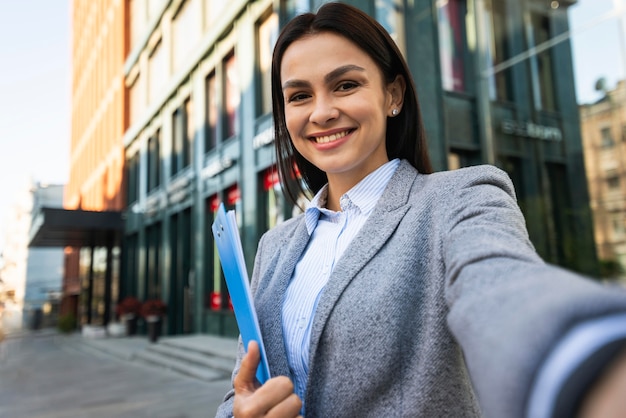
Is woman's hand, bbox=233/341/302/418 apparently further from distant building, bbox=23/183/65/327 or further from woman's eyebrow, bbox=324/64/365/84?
distant building, bbox=23/183/65/327

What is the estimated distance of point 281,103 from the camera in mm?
1590

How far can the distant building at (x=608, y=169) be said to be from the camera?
22.3 ft

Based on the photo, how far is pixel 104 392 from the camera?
8.16m

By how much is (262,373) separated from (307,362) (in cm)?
16

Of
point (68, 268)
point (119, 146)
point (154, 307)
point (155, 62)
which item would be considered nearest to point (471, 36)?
point (154, 307)

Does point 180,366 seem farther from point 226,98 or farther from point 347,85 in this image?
point 347,85

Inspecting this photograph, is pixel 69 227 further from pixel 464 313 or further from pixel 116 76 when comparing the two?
pixel 464 313

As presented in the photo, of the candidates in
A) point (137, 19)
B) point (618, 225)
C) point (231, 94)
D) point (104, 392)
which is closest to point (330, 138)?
point (618, 225)

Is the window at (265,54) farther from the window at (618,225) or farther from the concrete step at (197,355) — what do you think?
the window at (618,225)

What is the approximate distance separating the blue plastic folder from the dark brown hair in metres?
0.56

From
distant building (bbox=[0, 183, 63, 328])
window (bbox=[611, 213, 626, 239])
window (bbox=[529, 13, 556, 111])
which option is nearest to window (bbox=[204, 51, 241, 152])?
window (bbox=[529, 13, 556, 111])

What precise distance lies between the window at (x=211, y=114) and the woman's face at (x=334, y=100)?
13855mm

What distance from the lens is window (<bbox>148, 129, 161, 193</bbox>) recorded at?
64.6ft

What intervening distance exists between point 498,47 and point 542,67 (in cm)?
114
